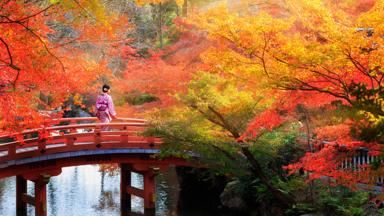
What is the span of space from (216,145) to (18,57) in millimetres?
5773

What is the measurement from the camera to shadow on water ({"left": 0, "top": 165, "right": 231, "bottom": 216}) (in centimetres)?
1742

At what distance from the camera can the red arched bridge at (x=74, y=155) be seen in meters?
14.8

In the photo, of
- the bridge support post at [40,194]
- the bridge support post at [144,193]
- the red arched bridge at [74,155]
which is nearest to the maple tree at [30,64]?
the red arched bridge at [74,155]

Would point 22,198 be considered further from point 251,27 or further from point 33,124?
point 251,27

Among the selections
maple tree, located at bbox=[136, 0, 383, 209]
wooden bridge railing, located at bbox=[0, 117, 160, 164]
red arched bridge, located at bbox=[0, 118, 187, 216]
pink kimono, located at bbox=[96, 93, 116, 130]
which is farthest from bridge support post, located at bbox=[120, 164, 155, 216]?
maple tree, located at bbox=[136, 0, 383, 209]

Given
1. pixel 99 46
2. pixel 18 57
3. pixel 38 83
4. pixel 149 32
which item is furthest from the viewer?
pixel 149 32

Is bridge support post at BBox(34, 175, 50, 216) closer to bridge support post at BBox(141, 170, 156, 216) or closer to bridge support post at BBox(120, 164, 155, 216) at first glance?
bridge support post at BBox(120, 164, 155, 216)

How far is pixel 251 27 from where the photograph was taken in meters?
9.75

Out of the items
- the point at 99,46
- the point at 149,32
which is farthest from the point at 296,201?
the point at 149,32

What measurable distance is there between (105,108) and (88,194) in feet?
15.7

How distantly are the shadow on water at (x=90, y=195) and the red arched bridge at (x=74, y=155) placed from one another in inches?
24.7

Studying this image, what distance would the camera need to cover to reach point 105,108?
16.0 meters

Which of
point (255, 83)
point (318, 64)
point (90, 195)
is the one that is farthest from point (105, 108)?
point (318, 64)

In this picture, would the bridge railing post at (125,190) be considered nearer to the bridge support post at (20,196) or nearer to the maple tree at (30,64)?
the bridge support post at (20,196)
